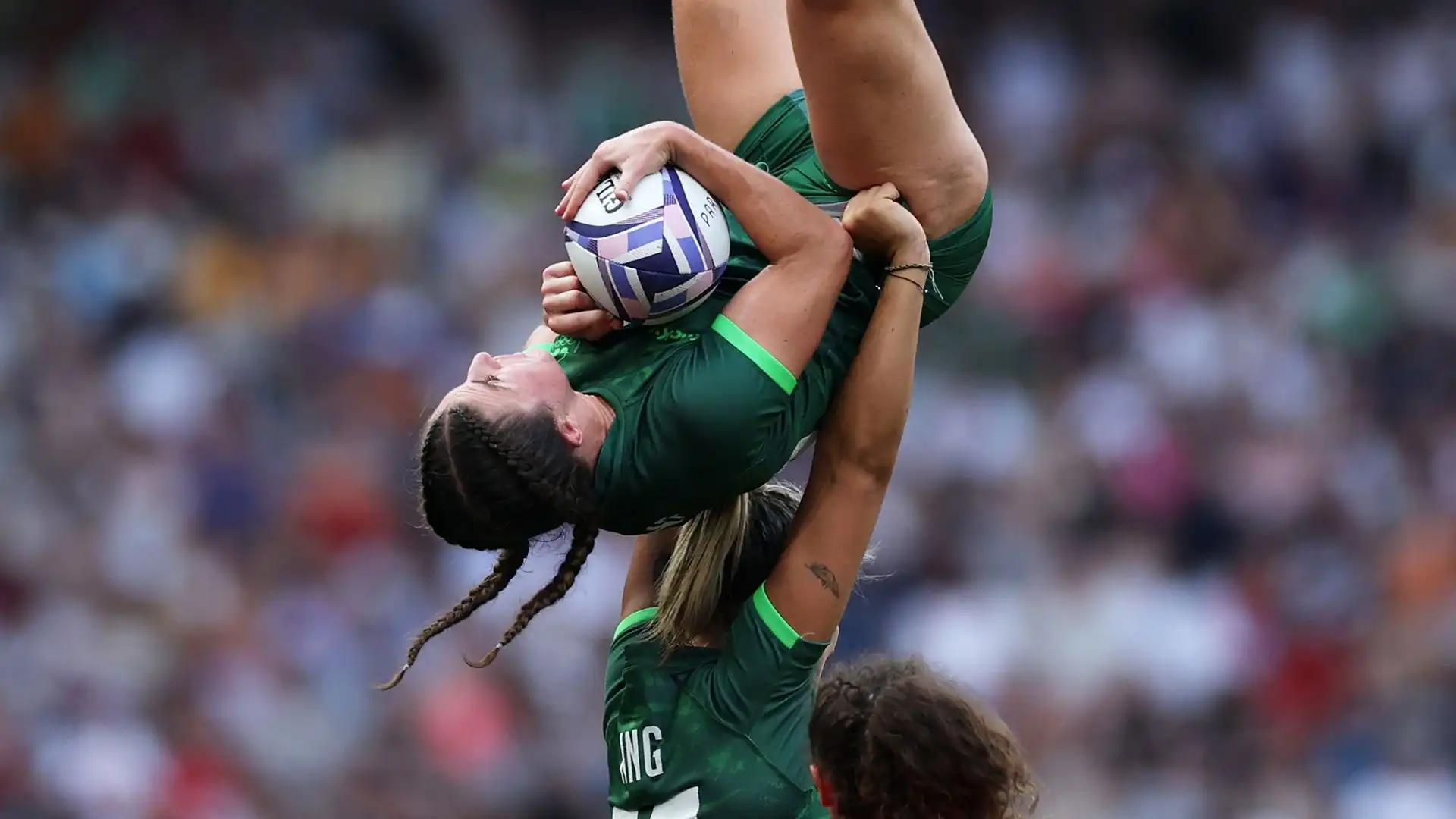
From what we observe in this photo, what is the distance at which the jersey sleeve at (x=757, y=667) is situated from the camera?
3.29 metres

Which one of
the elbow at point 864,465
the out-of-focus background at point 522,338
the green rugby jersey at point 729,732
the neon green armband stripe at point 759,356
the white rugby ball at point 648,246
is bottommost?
the out-of-focus background at point 522,338

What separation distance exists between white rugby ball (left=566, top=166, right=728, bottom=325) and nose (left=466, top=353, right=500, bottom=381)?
0.68 feet

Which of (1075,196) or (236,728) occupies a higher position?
(1075,196)

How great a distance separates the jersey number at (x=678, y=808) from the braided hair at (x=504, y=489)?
15.7 inches

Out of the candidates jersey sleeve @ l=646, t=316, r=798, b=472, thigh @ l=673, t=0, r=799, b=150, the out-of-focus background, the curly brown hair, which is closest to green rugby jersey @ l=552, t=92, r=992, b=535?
jersey sleeve @ l=646, t=316, r=798, b=472

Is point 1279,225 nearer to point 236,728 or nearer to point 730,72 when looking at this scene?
point 236,728

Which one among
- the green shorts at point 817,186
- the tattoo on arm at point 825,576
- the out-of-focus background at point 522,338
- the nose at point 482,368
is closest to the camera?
the nose at point 482,368

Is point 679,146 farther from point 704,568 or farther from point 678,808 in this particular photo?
point 678,808

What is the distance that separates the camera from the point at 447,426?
10.3 feet

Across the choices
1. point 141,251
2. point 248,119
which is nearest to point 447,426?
point 141,251

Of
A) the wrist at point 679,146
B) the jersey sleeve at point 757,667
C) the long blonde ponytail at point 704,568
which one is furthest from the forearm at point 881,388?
the wrist at point 679,146

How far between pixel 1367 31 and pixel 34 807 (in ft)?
26.9

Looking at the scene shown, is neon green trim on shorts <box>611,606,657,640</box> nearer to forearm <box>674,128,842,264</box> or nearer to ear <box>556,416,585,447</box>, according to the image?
ear <box>556,416,585,447</box>

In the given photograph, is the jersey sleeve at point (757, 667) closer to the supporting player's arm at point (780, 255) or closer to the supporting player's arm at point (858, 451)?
the supporting player's arm at point (858, 451)
